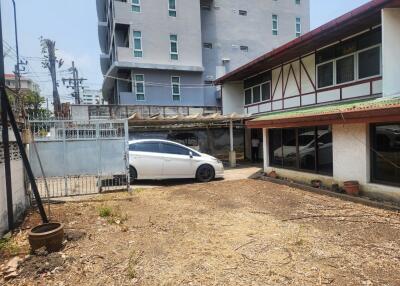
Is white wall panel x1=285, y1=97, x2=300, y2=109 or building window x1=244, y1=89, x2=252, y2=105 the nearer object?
white wall panel x1=285, y1=97, x2=300, y2=109

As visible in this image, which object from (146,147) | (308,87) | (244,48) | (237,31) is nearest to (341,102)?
(308,87)

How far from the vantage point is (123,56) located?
73.9 feet

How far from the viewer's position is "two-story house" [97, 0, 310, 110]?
22984mm

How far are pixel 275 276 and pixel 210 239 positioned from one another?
5.05ft

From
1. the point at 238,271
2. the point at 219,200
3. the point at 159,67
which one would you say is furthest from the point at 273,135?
the point at 159,67

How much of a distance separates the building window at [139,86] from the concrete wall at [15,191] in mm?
16807

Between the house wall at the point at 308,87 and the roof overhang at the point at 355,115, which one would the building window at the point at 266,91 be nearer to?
the house wall at the point at 308,87

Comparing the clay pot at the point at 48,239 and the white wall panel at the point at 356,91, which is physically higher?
the white wall panel at the point at 356,91

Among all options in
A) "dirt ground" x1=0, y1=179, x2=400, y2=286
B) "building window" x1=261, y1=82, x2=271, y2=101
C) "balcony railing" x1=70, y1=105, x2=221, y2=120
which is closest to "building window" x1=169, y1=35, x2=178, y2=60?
"balcony railing" x1=70, y1=105, x2=221, y2=120

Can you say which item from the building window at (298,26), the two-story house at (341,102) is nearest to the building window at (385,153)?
the two-story house at (341,102)

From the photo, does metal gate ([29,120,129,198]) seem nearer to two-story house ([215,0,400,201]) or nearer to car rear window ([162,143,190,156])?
car rear window ([162,143,190,156])

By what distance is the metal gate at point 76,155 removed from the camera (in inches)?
327

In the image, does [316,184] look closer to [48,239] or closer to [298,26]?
[48,239]

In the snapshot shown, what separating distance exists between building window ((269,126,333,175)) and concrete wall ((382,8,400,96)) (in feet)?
6.83
